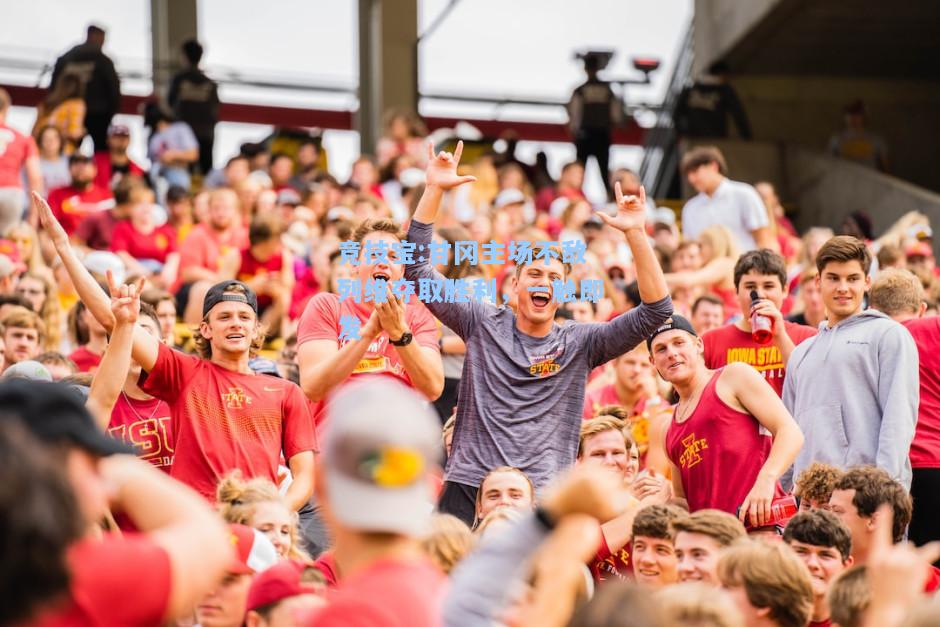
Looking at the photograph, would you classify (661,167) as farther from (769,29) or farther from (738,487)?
(738,487)

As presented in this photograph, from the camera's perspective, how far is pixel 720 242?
1152 cm

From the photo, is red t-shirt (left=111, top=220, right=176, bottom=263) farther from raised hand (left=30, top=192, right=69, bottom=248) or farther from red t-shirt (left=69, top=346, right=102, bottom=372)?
raised hand (left=30, top=192, right=69, bottom=248)

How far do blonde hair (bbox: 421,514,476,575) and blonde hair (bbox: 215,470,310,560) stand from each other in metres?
1.20

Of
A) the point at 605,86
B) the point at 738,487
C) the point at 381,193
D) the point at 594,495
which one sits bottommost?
the point at 738,487

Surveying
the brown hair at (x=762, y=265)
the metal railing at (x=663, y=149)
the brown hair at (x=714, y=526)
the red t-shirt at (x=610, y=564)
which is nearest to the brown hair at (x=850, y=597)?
the brown hair at (x=714, y=526)

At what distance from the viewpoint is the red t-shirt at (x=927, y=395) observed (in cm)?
747

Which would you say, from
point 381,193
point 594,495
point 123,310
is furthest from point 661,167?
point 594,495

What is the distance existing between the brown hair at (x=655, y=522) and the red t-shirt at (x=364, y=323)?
1.45 m

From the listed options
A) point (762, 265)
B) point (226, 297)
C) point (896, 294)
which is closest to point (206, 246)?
point (226, 297)

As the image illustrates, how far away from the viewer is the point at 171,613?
3020 mm

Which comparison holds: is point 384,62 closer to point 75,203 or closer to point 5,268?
point 75,203

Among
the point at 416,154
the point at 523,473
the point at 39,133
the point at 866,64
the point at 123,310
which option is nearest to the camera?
the point at 123,310

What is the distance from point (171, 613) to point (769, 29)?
17201 millimetres

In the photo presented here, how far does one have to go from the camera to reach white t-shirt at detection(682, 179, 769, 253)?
498 inches
